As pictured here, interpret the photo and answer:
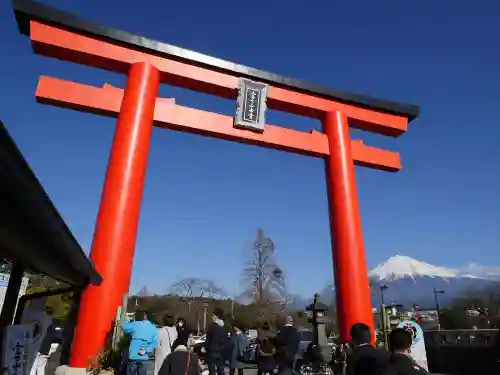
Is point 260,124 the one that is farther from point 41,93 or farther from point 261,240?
point 261,240

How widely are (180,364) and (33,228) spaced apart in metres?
1.76

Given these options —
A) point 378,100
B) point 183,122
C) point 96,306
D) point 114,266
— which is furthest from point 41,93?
point 378,100

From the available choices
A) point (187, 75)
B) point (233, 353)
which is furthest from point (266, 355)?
point (187, 75)

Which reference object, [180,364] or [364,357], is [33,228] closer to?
[180,364]

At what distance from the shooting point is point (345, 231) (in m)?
9.04

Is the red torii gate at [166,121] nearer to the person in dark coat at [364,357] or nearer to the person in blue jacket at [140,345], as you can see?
the person in blue jacket at [140,345]

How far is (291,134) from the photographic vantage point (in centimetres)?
961

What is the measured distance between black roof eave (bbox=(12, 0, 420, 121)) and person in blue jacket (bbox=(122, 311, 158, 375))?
5.95 meters

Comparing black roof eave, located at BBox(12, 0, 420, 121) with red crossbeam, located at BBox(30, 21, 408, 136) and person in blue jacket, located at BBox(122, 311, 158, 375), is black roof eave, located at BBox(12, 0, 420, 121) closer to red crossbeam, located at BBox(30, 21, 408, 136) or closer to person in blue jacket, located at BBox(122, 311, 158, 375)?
red crossbeam, located at BBox(30, 21, 408, 136)

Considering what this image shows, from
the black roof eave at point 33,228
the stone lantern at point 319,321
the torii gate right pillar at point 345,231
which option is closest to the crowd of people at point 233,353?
the torii gate right pillar at point 345,231

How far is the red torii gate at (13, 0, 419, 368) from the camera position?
22.9 feet

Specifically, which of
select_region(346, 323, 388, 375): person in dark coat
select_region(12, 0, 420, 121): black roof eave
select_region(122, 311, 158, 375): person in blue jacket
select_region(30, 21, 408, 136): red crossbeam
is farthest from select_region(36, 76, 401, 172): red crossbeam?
select_region(346, 323, 388, 375): person in dark coat

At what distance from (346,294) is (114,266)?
4880mm

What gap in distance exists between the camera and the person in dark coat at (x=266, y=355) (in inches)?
200
